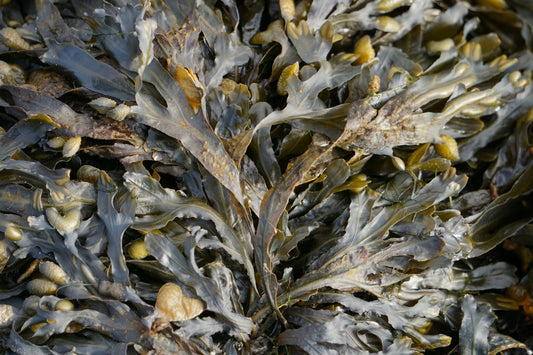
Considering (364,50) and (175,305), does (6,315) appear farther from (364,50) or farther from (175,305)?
(364,50)

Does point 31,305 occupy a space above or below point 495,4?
below

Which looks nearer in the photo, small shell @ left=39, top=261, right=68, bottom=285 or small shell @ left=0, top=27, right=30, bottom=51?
small shell @ left=39, top=261, right=68, bottom=285

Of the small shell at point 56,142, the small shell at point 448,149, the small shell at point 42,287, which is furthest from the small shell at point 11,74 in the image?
the small shell at point 448,149

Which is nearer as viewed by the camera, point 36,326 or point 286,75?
point 36,326

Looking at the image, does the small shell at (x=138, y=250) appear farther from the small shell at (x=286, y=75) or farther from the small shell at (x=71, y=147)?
the small shell at (x=286, y=75)

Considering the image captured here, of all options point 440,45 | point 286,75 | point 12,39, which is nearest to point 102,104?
point 12,39

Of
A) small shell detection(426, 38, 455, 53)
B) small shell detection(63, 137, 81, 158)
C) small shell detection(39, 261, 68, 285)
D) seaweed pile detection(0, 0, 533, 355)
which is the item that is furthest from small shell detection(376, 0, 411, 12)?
small shell detection(39, 261, 68, 285)

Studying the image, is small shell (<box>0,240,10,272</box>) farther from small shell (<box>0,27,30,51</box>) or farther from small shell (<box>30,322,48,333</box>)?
small shell (<box>0,27,30,51</box>)

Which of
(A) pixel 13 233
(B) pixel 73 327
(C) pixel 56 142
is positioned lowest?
(B) pixel 73 327
